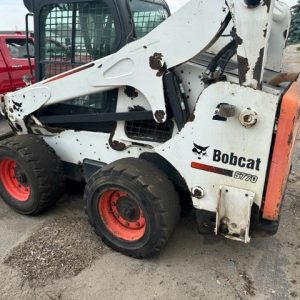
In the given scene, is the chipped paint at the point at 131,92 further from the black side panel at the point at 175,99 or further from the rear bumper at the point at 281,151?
the rear bumper at the point at 281,151

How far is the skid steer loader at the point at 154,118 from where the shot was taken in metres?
2.65

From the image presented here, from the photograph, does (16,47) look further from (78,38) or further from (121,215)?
(121,215)

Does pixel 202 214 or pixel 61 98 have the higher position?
pixel 61 98

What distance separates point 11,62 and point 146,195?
5.29 m

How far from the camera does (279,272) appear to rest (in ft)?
10.3

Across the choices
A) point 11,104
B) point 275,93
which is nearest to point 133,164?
point 275,93

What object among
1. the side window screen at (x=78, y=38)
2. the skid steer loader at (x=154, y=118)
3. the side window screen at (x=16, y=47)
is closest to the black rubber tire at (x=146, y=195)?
the skid steer loader at (x=154, y=118)

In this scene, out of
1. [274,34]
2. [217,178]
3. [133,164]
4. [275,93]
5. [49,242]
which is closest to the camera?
[275,93]

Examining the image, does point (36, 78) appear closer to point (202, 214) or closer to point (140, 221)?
point (140, 221)

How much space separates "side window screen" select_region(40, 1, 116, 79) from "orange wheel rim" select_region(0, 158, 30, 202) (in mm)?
1013

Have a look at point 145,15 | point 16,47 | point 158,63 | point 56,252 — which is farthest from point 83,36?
point 16,47

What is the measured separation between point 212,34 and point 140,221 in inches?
64.2

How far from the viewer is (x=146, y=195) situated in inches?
117

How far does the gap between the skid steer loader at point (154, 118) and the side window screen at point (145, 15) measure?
1 cm
